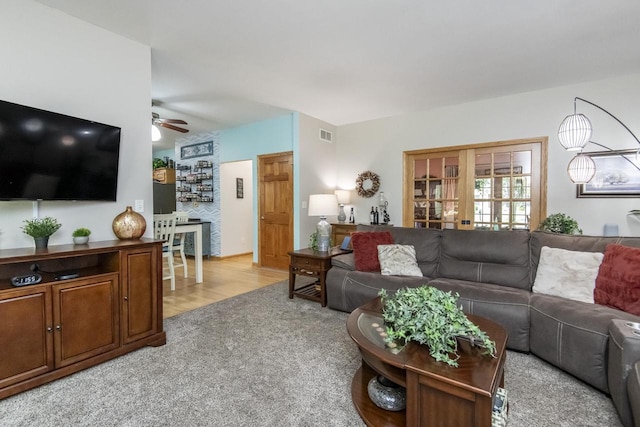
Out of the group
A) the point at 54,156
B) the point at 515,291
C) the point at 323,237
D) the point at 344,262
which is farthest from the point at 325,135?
the point at 54,156

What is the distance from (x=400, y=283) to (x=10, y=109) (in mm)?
3265

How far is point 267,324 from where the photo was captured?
2.96m

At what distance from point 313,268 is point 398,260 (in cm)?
98

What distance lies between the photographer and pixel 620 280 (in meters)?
2.17

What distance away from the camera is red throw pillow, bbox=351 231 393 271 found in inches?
131

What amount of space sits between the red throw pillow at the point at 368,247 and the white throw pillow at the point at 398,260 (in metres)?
0.08

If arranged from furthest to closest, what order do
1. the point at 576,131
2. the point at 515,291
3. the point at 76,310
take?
the point at 576,131 → the point at 515,291 → the point at 76,310

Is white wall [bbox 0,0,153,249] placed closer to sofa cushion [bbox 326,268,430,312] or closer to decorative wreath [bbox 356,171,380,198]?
sofa cushion [bbox 326,268,430,312]

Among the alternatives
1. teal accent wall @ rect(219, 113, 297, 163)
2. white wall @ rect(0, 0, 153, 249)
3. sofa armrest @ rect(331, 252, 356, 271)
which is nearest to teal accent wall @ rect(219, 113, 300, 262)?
teal accent wall @ rect(219, 113, 297, 163)

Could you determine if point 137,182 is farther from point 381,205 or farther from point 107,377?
point 381,205

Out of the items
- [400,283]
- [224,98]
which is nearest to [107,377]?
[400,283]

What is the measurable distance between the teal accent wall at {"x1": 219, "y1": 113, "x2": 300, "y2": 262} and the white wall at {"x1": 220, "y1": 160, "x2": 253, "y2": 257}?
478 mm

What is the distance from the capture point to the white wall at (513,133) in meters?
3.65

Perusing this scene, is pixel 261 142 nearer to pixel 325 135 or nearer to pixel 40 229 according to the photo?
pixel 325 135
